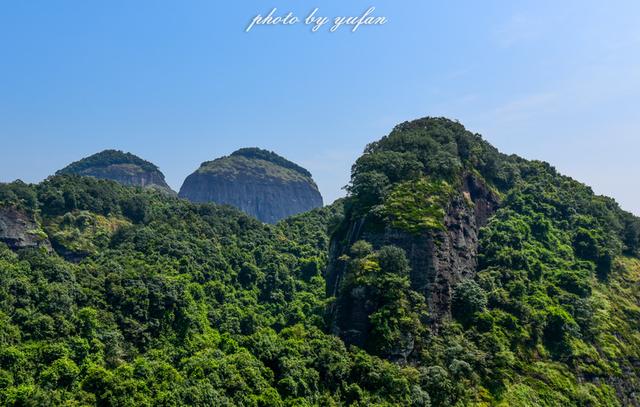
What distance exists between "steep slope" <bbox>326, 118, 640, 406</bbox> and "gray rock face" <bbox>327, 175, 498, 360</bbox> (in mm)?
150

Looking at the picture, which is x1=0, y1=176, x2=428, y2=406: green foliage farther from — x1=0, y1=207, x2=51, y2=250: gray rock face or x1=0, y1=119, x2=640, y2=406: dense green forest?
x1=0, y1=207, x2=51, y2=250: gray rock face

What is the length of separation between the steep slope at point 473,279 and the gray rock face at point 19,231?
49104 mm

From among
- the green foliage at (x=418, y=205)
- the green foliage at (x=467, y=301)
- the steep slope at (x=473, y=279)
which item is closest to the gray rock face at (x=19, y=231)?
the steep slope at (x=473, y=279)

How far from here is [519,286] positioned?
213 feet

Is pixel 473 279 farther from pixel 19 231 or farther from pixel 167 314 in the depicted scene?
pixel 19 231

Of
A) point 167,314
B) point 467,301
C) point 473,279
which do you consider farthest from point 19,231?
point 473,279

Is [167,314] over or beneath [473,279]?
beneath

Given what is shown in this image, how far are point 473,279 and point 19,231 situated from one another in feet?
234

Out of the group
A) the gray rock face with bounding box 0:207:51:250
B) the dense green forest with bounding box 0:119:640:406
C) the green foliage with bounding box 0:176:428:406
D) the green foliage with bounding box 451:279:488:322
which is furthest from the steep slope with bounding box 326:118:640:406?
the gray rock face with bounding box 0:207:51:250

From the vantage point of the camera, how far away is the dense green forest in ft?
148

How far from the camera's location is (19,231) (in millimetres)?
86500

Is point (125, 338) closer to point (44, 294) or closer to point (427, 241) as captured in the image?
point (44, 294)

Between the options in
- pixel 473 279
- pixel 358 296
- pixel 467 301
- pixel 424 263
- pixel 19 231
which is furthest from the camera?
pixel 19 231

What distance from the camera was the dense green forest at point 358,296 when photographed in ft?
148
